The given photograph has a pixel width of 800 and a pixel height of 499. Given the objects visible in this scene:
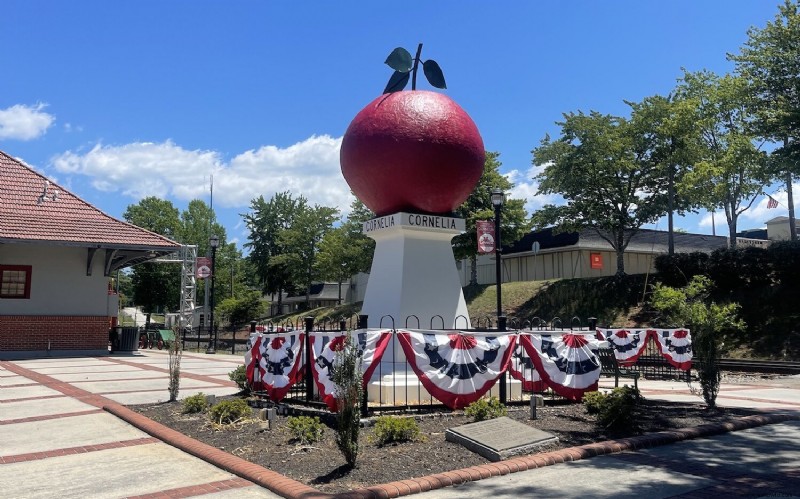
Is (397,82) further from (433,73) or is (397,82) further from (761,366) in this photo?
(761,366)

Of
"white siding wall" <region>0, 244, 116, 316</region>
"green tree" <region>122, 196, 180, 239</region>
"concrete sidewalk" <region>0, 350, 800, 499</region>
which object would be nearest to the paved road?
"concrete sidewalk" <region>0, 350, 800, 499</region>

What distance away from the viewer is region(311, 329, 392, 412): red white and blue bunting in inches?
346

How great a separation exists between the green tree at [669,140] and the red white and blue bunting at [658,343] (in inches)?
584

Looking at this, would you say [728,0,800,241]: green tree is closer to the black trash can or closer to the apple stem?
the apple stem

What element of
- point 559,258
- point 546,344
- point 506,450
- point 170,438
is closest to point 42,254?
point 170,438

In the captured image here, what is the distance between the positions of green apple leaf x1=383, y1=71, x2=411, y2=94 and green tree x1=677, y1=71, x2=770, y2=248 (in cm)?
1757

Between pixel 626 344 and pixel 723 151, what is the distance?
674 inches

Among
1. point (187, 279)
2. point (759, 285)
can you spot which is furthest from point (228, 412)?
point (187, 279)

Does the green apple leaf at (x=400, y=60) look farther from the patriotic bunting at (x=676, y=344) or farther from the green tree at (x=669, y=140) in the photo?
the green tree at (x=669, y=140)

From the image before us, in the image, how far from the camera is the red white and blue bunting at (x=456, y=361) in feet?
30.5

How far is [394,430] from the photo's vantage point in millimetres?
7395

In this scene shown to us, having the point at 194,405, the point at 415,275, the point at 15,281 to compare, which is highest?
the point at 15,281

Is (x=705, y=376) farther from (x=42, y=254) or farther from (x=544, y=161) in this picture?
(x=544, y=161)

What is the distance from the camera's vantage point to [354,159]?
12242mm
